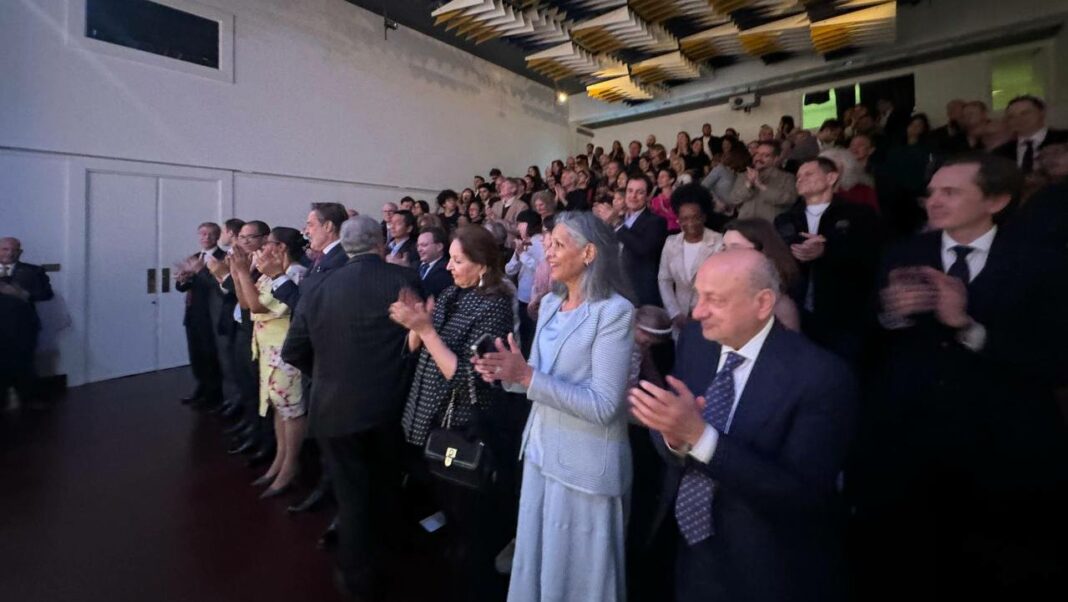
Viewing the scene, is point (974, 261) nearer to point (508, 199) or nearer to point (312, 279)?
point (312, 279)

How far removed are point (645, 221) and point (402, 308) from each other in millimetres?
2547

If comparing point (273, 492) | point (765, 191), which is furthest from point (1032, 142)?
point (273, 492)

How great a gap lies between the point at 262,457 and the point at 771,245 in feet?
12.0

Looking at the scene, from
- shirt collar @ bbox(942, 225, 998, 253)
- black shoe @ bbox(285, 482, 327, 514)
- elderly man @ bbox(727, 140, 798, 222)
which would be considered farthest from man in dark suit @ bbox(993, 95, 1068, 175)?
black shoe @ bbox(285, 482, 327, 514)

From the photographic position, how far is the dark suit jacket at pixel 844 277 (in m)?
2.52

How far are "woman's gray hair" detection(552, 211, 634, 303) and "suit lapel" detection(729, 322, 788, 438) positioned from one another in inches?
22.1

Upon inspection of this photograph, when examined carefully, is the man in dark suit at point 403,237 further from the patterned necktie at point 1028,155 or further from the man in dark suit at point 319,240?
the patterned necktie at point 1028,155

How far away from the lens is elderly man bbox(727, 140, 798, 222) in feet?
12.6

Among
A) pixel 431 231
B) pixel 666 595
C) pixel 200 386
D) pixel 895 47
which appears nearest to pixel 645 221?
pixel 431 231

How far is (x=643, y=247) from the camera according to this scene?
3.96m

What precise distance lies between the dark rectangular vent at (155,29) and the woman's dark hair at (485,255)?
22.0 ft

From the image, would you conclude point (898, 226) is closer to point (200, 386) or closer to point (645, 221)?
point (645, 221)

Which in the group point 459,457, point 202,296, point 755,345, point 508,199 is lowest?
point 459,457

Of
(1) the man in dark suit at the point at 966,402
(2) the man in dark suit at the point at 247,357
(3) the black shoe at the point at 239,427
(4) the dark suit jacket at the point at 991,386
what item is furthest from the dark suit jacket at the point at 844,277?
(3) the black shoe at the point at 239,427
